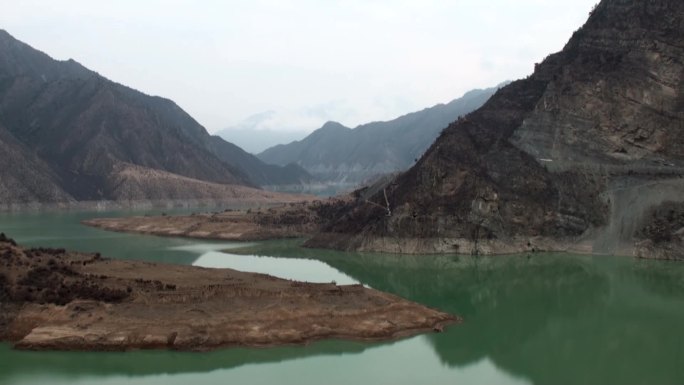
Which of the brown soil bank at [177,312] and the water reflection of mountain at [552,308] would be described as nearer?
the water reflection of mountain at [552,308]

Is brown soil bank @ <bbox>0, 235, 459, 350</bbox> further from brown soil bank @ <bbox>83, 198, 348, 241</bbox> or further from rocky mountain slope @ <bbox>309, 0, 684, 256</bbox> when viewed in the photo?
brown soil bank @ <bbox>83, 198, 348, 241</bbox>

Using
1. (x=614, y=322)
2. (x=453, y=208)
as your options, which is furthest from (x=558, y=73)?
(x=614, y=322)

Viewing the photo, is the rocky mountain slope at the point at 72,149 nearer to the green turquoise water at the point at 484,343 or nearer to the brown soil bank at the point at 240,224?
the brown soil bank at the point at 240,224

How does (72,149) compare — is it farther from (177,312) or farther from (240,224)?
(177,312)

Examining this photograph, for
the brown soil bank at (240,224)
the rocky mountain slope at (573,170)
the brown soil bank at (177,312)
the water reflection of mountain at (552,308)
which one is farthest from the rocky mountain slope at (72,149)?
the brown soil bank at (177,312)

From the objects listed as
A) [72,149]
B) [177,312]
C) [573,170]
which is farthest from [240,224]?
[72,149]
